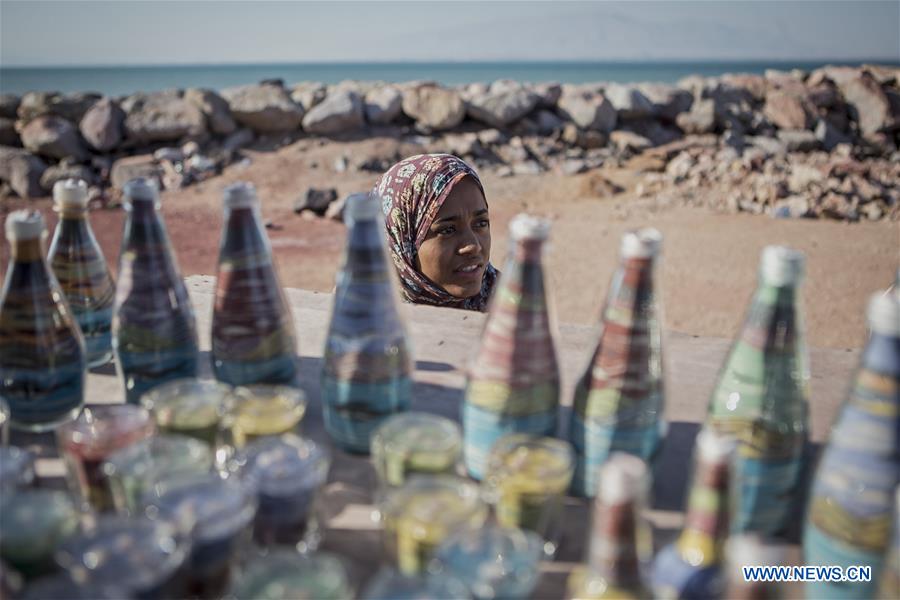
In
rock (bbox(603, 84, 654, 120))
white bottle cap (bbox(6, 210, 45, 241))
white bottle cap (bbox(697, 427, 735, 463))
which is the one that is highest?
rock (bbox(603, 84, 654, 120))

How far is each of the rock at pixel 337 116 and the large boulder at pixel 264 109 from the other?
0.74 ft

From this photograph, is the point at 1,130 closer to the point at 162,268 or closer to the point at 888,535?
the point at 162,268

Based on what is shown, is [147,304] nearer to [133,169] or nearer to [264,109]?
[133,169]

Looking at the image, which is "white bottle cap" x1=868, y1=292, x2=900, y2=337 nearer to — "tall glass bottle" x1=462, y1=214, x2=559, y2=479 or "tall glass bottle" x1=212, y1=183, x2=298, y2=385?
"tall glass bottle" x1=462, y1=214, x2=559, y2=479

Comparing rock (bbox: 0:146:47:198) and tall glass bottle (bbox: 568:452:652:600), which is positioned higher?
tall glass bottle (bbox: 568:452:652:600)

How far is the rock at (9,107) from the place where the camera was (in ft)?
30.7

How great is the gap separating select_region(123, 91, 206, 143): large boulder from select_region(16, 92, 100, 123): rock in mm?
625

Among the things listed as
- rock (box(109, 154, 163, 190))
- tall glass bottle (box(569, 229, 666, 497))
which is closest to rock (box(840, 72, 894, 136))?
rock (box(109, 154, 163, 190))

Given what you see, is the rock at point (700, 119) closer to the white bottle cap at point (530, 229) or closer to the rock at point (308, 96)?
the rock at point (308, 96)

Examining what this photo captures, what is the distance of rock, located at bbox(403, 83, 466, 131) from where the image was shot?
9.81 m

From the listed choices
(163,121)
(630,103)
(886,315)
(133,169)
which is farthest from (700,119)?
(886,315)

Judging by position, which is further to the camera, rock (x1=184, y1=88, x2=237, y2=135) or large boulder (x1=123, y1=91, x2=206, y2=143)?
rock (x1=184, y1=88, x2=237, y2=135)

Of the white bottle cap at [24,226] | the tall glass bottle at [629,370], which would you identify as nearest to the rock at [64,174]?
the white bottle cap at [24,226]

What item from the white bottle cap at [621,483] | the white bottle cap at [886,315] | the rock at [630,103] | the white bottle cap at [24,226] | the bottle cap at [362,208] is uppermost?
the rock at [630,103]
